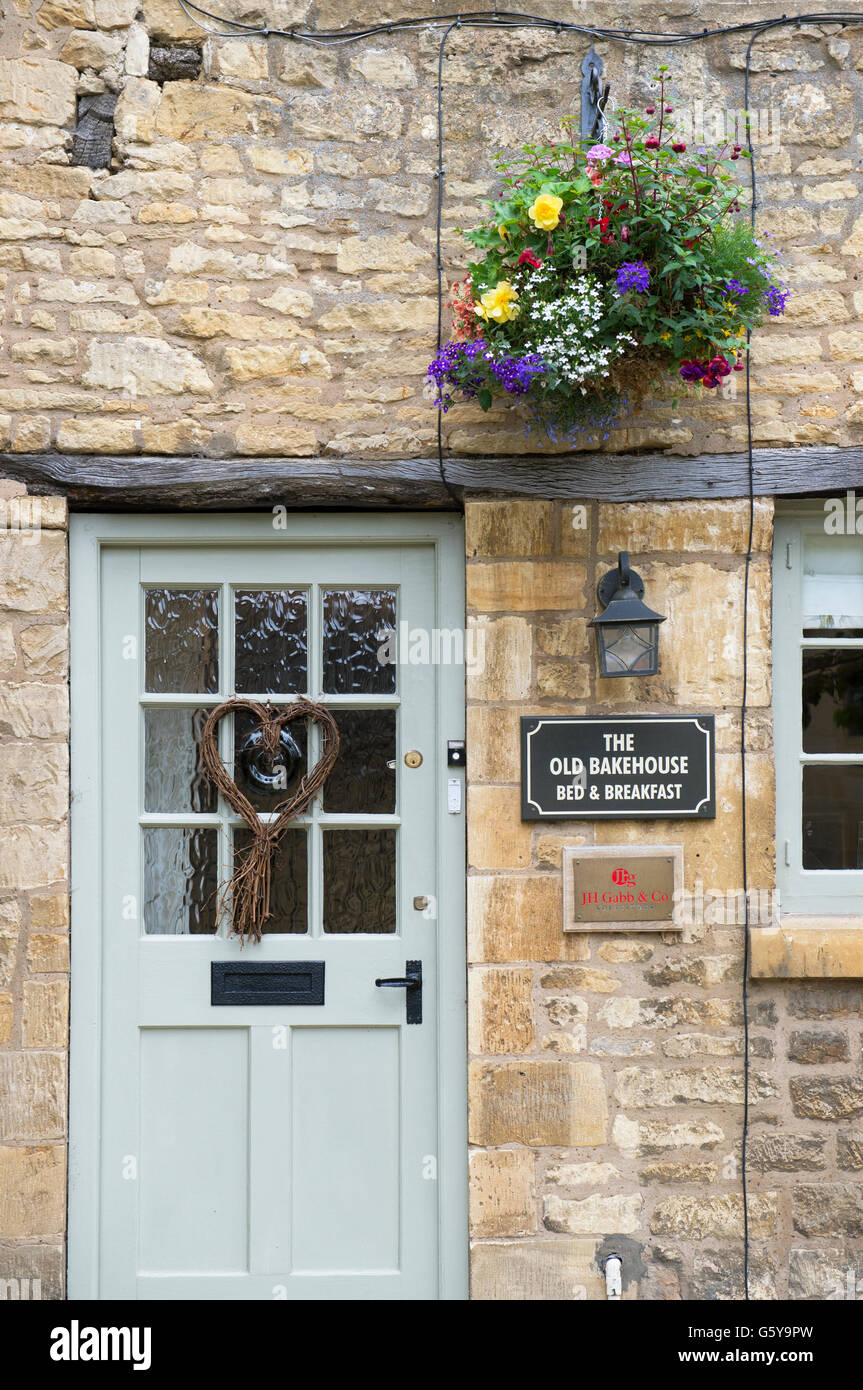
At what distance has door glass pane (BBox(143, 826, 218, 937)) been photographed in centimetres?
327

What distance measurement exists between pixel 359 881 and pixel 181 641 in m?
0.93

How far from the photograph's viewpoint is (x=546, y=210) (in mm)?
2746

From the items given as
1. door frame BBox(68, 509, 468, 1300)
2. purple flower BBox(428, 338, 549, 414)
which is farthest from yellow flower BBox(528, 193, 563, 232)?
door frame BBox(68, 509, 468, 1300)

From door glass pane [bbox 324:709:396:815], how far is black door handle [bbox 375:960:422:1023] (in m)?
0.48

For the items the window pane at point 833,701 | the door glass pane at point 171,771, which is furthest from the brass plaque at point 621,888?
the door glass pane at point 171,771

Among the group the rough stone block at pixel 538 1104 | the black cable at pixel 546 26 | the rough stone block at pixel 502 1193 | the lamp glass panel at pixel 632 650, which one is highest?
the black cable at pixel 546 26

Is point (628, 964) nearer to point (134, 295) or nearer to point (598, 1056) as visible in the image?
point (598, 1056)

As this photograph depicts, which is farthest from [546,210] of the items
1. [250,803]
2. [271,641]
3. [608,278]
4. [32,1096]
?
[32,1096]

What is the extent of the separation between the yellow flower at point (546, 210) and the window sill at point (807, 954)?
6.83 feet

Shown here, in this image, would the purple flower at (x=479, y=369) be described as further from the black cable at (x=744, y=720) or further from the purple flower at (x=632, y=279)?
the black cable at (x=744, y=720)

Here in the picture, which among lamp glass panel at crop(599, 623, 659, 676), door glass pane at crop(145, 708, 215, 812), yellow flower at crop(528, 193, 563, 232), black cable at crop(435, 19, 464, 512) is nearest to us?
yellow flower at crop(528, 193, 563, 232)

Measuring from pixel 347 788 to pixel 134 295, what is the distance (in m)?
1.62

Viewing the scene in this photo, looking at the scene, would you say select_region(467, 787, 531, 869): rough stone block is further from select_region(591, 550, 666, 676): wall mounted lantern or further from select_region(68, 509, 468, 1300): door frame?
select_region(591, 550, 666, 676): wall mounted lantern

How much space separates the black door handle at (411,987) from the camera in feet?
10.6
